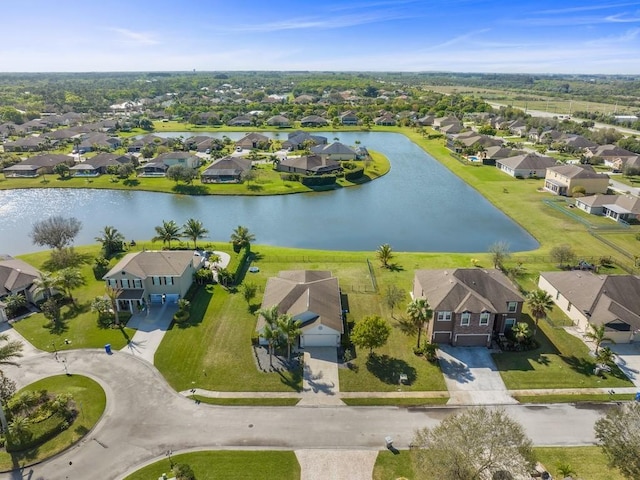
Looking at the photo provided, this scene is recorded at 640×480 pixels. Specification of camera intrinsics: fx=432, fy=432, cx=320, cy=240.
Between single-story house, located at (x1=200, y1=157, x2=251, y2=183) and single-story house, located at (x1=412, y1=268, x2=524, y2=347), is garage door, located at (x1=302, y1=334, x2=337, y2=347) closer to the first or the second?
single-story house, located at (x1=412, y1=268, x2=524, y2=347)

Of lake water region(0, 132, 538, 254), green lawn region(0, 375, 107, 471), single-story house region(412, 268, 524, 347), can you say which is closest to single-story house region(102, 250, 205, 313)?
green lawn region(0, 375, 107, 471)

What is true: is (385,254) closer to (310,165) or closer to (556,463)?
(556,463)

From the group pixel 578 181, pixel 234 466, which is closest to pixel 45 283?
pixel 234 466

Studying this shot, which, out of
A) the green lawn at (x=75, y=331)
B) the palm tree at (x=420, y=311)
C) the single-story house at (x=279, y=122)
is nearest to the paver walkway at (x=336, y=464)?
the palm tree at (x=420, y=311)

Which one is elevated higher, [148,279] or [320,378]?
[148,279]

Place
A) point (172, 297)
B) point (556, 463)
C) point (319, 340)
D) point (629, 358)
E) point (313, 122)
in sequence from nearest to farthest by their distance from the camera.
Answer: point (556, 463)
point (629, 358)
point (319, 340)
point (172, 297)
point (313, 122)

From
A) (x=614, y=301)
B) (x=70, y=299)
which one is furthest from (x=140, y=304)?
(x=614, y=301)

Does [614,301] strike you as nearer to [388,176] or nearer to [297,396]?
[297,396]

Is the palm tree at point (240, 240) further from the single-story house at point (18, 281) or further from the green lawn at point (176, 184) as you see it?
the green lawn at point (176, 184)
